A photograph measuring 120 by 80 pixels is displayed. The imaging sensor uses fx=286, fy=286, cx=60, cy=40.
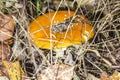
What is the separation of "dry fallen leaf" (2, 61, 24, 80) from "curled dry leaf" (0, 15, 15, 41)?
1.02 feet

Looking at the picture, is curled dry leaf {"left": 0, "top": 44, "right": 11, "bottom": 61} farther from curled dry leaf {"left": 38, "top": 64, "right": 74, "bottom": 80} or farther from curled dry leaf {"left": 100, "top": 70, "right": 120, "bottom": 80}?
curled dry leaf {"left": 100, "top": 70, "right": 120, "bottom": 80}

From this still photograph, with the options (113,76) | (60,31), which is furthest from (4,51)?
(113,76)

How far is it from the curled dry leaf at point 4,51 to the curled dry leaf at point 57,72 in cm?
Result: 39

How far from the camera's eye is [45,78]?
6.73 ft

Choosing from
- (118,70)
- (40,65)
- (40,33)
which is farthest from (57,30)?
(118,70)

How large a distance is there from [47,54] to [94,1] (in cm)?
78

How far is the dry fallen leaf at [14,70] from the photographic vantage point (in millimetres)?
2082

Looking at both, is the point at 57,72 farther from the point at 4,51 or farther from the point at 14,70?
the point at 4,51

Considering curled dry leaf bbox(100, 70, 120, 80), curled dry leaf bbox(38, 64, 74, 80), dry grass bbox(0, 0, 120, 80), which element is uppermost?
dry grass bbox(0, 0, 120, 80)

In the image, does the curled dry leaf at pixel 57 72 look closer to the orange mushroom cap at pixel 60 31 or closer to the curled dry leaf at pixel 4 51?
the orange mushroom cap at pixel 60 31

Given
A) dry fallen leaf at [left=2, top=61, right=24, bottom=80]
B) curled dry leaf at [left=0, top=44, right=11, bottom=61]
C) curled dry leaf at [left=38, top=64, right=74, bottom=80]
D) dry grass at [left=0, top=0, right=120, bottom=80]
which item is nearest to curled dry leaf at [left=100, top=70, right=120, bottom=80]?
dry grass at [left=0, top=0, right=120, bottom=80]

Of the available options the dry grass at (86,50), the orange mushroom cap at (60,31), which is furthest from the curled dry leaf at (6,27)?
the orange mushroom cap at (60,31)

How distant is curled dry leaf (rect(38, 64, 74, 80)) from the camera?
80.7 inches

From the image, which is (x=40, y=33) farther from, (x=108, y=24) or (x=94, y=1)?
(x=94, y=1)
